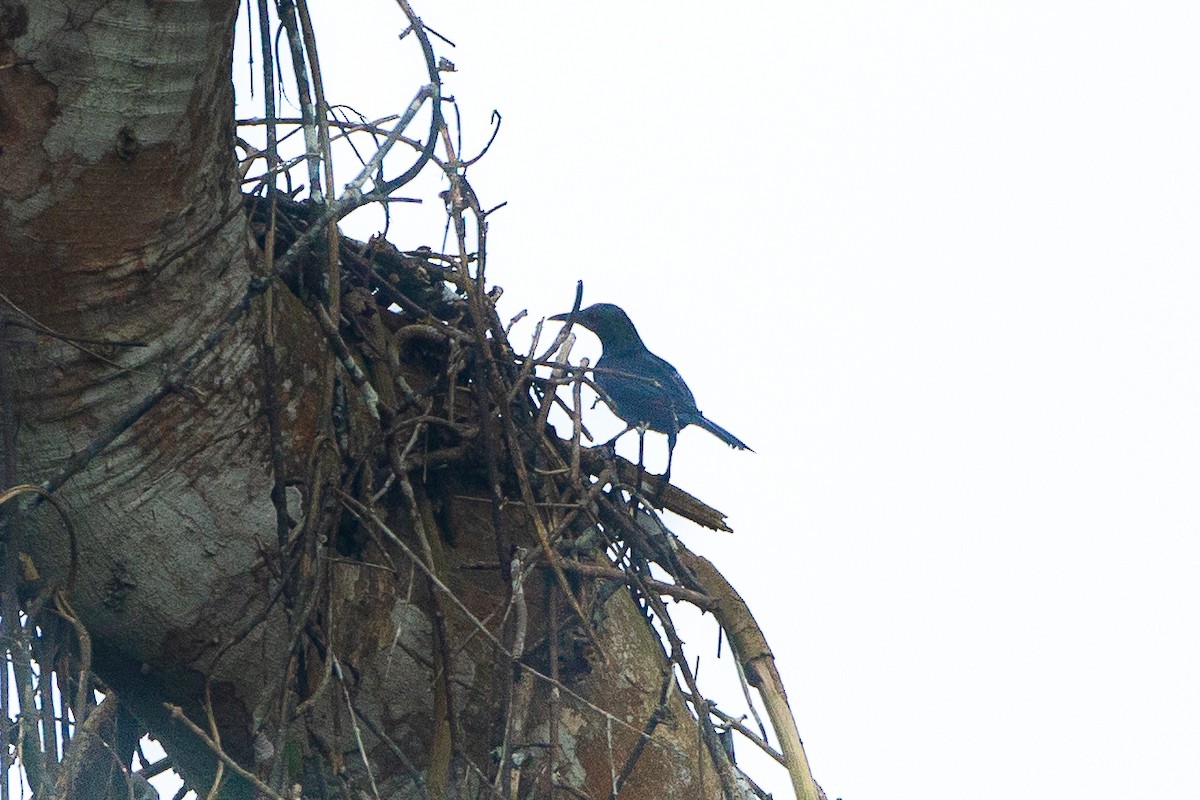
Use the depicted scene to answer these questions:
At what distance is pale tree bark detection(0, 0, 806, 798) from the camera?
1.88 meters

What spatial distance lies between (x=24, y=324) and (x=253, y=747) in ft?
2.79

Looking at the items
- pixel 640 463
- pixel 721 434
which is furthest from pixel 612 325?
pixel 640 463

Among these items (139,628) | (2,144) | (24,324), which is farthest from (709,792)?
(2,144)

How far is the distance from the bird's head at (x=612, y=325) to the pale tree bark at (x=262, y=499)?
136 inches

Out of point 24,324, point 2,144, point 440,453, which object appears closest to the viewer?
point 2,144

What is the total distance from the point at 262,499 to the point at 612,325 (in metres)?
4.25

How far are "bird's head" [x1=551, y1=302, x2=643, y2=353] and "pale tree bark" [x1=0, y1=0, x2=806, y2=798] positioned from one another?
136 inches

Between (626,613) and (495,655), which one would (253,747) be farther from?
(626,613)

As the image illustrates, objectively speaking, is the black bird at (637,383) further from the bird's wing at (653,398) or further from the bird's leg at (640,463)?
the bird's leg at (640,463)

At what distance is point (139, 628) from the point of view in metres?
2.24

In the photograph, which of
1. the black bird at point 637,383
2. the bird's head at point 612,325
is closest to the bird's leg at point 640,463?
the black bird at point 637,383

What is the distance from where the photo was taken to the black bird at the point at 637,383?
5.28 meters

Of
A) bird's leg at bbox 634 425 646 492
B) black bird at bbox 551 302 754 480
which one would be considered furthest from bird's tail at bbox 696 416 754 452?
bird's leg at bbox 634 425 646 492

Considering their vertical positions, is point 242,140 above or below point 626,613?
above
